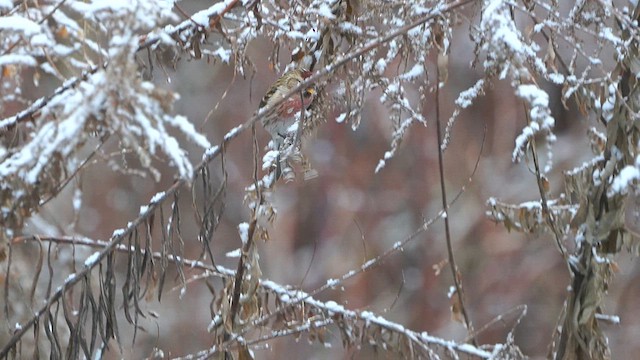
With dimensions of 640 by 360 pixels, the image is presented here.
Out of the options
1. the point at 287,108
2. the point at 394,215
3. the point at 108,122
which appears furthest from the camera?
the point at 394,215

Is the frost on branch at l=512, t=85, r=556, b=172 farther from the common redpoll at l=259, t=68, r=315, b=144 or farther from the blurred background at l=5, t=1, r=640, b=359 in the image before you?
the blurred background at l=5, t=1, r=640, b=359

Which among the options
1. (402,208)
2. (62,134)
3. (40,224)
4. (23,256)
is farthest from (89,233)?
(62,134)

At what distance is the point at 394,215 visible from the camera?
8.73 m

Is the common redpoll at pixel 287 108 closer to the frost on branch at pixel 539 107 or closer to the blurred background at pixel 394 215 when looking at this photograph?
the frost on branch at pixel 539 107

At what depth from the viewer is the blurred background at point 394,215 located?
8.23 meters

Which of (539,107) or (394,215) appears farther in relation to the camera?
(394,215)

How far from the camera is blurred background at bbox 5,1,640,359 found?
823 centimetres

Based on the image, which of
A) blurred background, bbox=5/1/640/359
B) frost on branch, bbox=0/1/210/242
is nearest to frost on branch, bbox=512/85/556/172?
frost on branch, bbox=0/1/210/242

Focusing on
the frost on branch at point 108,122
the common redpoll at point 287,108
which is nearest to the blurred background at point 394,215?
the common redpoll at point 287,108

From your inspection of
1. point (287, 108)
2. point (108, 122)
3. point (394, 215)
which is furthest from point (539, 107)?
point (394, 215)

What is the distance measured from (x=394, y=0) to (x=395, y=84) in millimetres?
229

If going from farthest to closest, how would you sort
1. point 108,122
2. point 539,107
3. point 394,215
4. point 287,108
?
point 394,215 < point 287,108 < point 539,107 < point 108,122

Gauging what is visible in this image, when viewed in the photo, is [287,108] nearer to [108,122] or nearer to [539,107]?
[539,107]

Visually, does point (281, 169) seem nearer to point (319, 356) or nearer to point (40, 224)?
point (40, 224)
